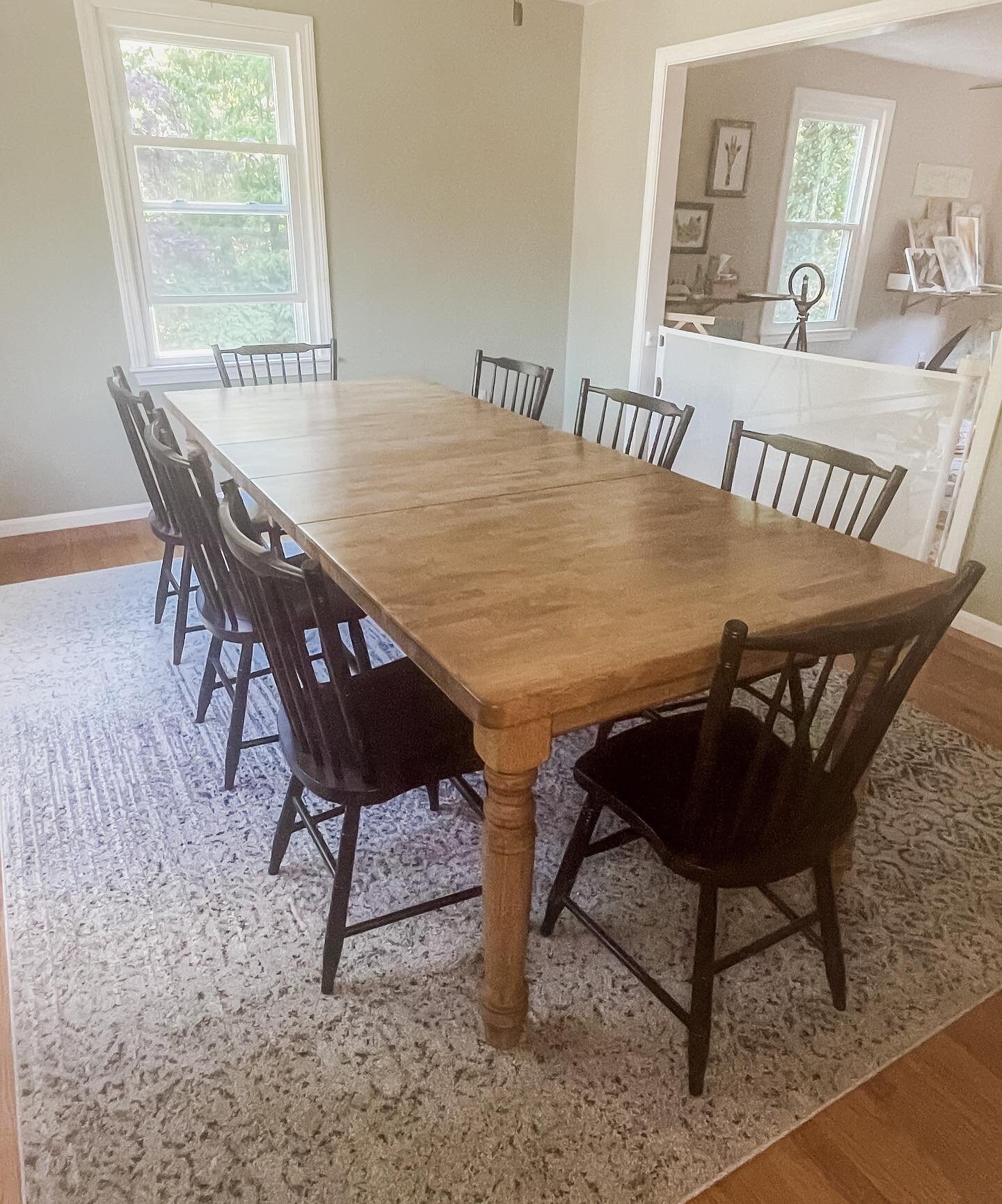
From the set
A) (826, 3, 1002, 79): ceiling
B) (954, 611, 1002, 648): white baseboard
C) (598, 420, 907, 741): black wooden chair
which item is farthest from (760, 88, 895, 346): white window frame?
(598, 420, 907, 741): black wooden chair

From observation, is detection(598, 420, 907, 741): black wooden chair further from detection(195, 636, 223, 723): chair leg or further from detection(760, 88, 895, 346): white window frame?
detection(760, 88, 895, 346): white window frame

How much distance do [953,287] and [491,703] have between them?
6136 mm

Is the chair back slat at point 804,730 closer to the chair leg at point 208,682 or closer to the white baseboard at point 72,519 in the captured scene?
the chair leg at point 208,682

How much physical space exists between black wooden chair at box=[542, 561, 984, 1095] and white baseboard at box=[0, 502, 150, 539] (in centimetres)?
326

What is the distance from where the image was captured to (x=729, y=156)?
4.69m

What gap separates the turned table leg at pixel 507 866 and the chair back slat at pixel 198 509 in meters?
0.83

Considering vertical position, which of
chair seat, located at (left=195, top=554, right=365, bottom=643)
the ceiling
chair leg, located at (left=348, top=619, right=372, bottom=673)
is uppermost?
the ceiling

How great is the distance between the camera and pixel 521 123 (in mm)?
4359

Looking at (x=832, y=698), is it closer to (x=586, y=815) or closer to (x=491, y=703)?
(x=586, y=815)

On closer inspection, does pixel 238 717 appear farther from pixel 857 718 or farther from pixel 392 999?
pixel 857 718

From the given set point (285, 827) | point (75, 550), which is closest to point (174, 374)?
point (75, 550)

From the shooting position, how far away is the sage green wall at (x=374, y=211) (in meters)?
3.40

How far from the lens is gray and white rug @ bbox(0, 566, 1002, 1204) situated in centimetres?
129

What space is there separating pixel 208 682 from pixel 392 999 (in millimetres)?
1146
